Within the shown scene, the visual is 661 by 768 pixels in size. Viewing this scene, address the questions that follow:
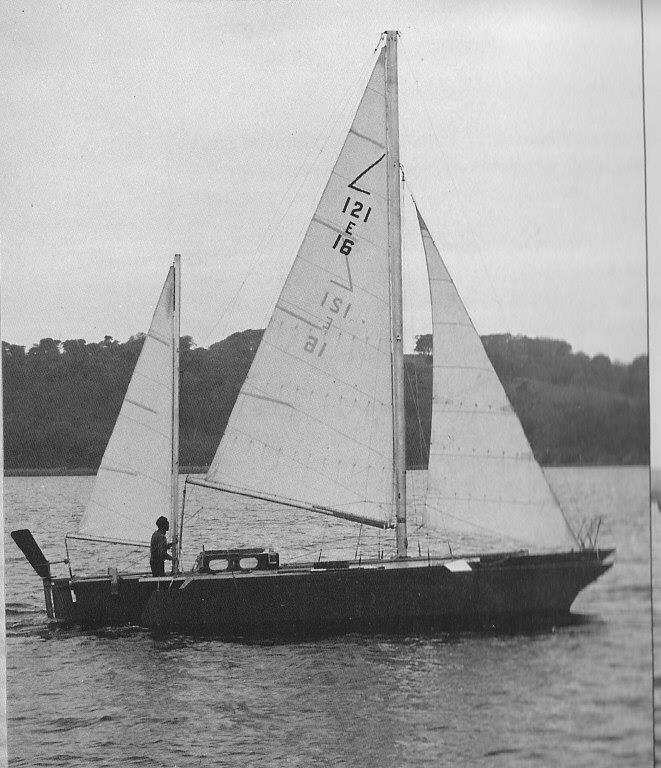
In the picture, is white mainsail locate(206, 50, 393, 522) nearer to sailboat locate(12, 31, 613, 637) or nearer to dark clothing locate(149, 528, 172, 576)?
sailboat locate(12, 31, 613, 637)

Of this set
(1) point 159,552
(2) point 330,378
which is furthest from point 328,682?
(2) point 330,378

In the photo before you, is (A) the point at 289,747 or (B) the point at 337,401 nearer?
(A) the point at 289,747

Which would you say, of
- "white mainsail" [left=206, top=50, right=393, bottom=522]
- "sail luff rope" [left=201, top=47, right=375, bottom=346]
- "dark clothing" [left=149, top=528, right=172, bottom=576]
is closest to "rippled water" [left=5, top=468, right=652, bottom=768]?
"dark clothing" [left=149, top=528, right=172, bottom=576]

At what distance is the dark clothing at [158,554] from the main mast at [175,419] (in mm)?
39

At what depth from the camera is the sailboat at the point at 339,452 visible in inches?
145

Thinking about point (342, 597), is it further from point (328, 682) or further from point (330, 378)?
point (330, 378)

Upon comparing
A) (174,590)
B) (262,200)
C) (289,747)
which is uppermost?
(262,200)

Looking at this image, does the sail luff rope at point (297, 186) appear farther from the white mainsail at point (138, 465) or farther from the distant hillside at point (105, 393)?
the white mainsail at point (138, 465)

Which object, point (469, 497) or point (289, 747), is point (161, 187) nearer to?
point (469, 497)

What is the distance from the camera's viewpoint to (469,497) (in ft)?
12.2

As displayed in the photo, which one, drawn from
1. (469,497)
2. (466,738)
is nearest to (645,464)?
(469,497)

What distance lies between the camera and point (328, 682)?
3859 mm

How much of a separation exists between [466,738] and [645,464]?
1047mm

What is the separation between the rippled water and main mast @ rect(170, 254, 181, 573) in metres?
0.14
